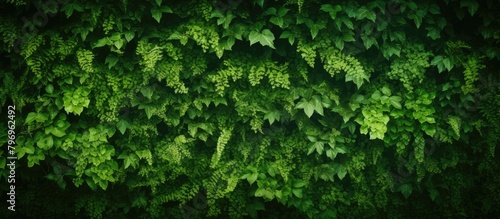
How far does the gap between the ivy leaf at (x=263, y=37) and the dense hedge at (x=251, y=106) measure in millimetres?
12

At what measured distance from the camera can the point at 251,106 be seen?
4414mm

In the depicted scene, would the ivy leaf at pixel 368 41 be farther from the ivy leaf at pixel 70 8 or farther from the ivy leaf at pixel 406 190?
the ivy leaf at pixel 70 8

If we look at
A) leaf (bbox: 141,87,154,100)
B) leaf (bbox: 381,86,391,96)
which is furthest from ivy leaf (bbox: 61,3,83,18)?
leaf (bbox: 381,86,391,96)

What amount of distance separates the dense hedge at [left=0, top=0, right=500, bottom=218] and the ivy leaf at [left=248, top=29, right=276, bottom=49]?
0.04 feet

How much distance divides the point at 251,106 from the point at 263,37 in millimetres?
856

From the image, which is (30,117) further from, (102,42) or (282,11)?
(282,11)

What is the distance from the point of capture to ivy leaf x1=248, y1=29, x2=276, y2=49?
13.0 ft

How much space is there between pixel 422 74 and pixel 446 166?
125cm

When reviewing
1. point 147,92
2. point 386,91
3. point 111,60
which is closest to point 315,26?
point 386,91

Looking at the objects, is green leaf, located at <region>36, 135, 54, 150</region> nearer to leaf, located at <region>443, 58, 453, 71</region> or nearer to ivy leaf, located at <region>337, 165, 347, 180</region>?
ivy leaf, located at <region>337, 165, 347, 180</region>

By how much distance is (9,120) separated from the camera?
14.2ft

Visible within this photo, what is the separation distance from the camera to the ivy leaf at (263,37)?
3959 mm

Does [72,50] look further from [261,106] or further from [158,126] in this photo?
[261,106]

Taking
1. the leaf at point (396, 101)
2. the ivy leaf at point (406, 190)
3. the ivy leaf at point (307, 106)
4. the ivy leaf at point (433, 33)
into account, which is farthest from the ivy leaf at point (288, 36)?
the ivy leaf at point (406, 190)
